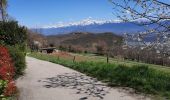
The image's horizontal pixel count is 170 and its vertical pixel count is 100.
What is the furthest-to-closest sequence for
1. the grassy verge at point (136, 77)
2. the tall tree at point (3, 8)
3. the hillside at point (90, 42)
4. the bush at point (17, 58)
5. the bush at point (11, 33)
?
the hillside at point (90, 42)
the tall tree at point (3, 8)
the bush at point (11, 33)
the bush at point (17, 58)
the grassy verge at point (136, 77)

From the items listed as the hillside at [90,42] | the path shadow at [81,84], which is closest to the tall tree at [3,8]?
the hillside at [90,42]

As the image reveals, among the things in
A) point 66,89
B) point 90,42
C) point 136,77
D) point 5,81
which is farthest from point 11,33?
point 90,42

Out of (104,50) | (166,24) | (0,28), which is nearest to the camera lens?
(166,24)

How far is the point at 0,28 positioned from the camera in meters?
25.2

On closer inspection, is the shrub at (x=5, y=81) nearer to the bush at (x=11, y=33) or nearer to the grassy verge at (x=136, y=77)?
the grassy verge at (x=136, y=77)

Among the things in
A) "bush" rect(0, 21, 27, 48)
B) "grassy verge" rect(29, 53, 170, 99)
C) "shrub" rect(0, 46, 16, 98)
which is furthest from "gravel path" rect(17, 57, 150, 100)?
"bush" rect(0, 21, 27, 48)

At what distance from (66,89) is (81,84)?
144 cm

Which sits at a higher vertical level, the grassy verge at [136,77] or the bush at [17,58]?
the bush at [17,58]

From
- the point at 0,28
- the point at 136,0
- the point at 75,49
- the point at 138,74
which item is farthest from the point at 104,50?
the point at 136,0

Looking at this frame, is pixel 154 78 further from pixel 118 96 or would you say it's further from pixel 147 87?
pixel 118 96

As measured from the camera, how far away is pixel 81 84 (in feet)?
62.8

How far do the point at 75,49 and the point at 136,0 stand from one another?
162ft

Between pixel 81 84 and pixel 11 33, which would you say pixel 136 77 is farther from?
pixel 11 33

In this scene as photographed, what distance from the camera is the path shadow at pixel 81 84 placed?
17.0 meters
